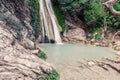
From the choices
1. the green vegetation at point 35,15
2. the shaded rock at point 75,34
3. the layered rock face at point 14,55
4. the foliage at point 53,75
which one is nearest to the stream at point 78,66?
the foliage at point 53,75

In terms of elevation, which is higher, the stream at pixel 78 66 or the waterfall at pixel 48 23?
the waterfall at pixel 48 23

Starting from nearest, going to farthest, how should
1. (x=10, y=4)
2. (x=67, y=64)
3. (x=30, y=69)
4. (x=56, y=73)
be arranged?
(x=30, y=69) < (x=56, y=73) < (x=67, y=64) < (x=10, y=4)

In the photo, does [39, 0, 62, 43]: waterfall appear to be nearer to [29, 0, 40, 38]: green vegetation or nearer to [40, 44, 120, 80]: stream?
[29, 0, 40, 38]: green vegetation

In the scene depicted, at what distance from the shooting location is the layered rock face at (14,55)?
9088mm

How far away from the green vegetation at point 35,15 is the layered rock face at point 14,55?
3299 mm

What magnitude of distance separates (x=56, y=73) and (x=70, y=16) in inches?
441

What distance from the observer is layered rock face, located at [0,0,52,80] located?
909 cm

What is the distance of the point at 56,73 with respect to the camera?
10469 mm

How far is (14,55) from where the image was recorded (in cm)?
1012

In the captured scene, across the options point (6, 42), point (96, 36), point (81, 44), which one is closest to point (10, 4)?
point (6, 42)

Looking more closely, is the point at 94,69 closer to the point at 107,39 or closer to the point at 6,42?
the point at 6,42

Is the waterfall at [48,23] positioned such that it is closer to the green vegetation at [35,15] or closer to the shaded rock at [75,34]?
the green vegetation at [35,15]

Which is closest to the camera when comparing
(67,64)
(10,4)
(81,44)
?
(67,64)

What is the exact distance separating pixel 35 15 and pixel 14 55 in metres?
8.04
